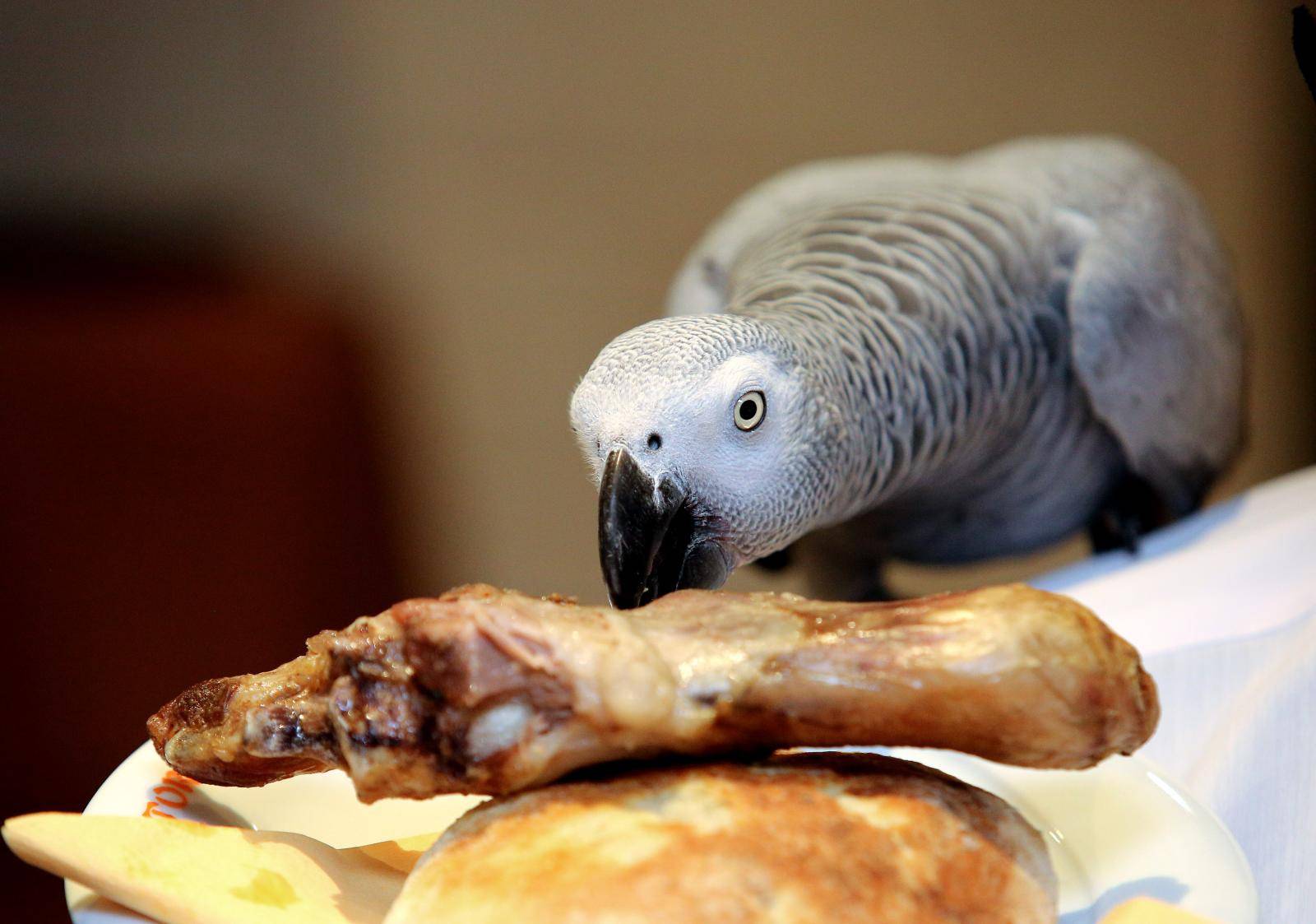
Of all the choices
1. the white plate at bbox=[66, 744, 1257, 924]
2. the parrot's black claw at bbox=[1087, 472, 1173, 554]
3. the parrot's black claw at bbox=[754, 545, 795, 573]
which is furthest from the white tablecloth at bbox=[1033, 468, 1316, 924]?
the parrot's black claw at bbox=[754, 545, 795, 573]

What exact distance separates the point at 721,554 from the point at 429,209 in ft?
3.73

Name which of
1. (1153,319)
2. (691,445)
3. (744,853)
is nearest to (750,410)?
(691,445)

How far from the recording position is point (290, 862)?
34cm

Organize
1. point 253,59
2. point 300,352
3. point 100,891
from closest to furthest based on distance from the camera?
point 100,891 → point 300,352 → point 253,59

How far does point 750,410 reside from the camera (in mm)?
576

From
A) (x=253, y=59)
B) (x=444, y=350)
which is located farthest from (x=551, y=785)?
(x=253, y=59)

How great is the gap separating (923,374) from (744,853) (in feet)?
1.64

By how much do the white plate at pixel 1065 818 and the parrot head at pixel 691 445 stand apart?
173 millimetres

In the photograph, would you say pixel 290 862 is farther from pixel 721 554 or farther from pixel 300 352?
pixel 300 352

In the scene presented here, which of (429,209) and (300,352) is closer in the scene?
(300,352)

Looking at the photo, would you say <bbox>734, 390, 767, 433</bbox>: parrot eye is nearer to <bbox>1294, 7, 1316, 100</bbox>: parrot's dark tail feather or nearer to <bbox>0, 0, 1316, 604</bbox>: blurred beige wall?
<bbox>1294, 7, 1316, 100</bbox>: parrot's dark tail feather

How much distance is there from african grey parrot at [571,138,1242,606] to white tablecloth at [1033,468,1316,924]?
152 mm

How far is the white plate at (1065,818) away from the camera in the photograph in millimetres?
332

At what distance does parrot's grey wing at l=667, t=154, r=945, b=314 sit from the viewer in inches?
37.9
